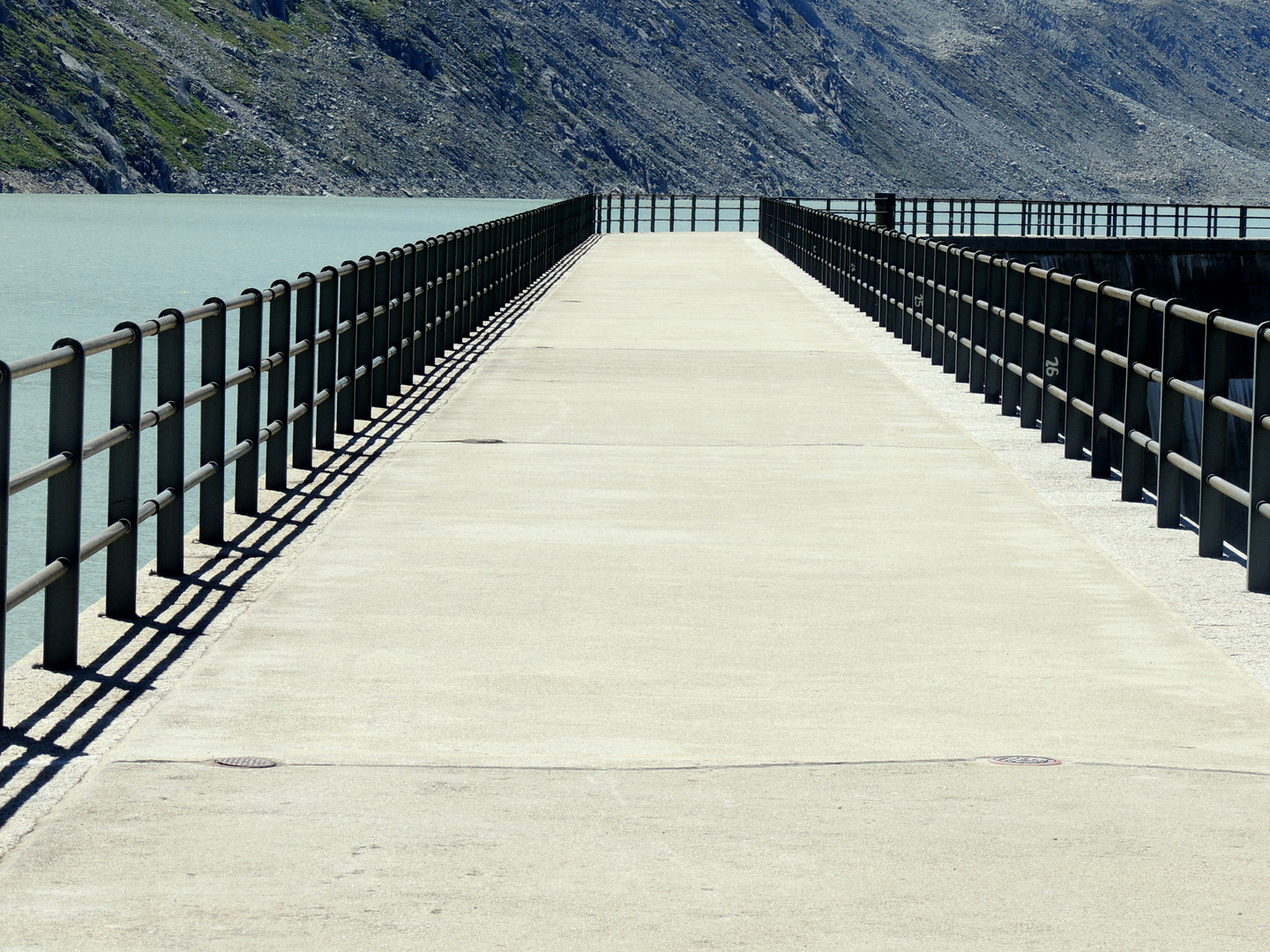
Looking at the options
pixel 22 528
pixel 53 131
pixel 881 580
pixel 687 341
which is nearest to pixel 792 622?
pixel 881 580

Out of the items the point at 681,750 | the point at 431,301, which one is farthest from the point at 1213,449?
the point at 431,301

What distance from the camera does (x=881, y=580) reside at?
870cm

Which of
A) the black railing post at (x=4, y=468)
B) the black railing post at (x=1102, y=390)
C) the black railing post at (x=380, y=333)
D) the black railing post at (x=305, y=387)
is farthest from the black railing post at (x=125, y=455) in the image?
the black railing post at (x=380, y=333)

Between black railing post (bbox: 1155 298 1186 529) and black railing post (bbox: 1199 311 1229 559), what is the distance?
0.56 m

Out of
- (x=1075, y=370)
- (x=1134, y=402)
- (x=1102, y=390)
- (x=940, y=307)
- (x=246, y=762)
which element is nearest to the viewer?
(x=246, y=762)

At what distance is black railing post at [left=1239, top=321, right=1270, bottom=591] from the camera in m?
8.43

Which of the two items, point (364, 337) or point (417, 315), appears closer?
point (364, 337)

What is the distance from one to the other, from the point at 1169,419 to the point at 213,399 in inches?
188

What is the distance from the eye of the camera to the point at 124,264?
92.1m

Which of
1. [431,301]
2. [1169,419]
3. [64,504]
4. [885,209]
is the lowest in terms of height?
[64,504]

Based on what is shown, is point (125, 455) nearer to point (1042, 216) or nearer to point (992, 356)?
point (992, 356)

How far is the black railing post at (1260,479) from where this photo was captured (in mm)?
8430

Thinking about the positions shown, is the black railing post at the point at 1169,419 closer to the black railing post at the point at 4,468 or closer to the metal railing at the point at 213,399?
the metal railing at the point at 213,399

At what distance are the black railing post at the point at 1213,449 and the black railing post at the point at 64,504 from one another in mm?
5125
